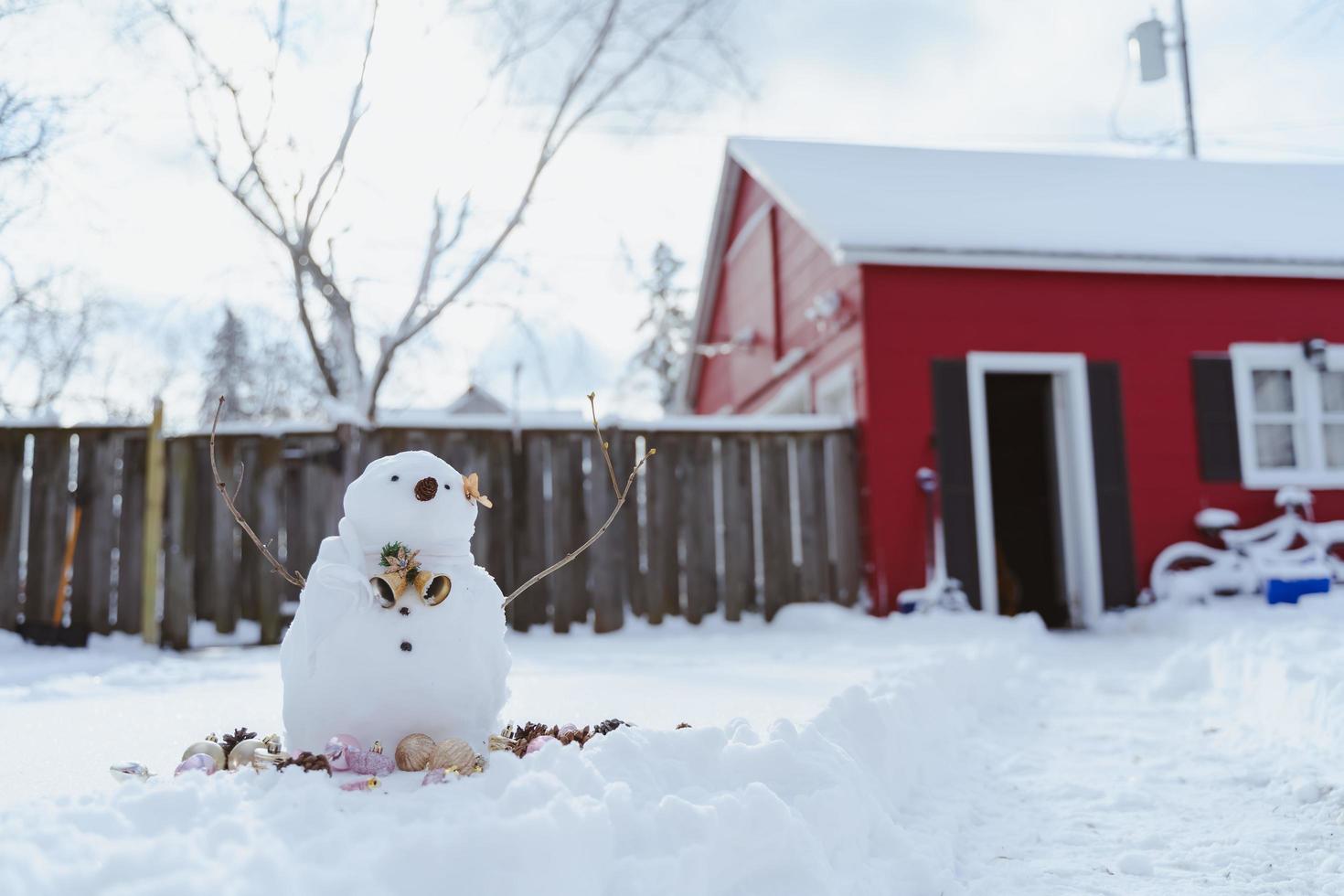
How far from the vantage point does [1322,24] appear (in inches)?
211

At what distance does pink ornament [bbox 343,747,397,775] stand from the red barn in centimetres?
596

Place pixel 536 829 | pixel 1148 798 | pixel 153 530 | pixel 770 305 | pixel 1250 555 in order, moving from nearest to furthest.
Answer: pixel 536 829 < pixel 1148 798 < pixel 153 530 < pixel 1250 555 < pixel 770 305

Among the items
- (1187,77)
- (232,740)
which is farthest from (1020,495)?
(1187,77)

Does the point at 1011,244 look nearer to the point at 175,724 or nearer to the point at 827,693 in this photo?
the point at 827,693

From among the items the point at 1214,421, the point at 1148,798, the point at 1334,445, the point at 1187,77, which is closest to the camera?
the point at 1148,798

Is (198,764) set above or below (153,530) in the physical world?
below

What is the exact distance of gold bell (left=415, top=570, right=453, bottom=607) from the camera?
2.27 meters

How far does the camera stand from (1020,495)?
10.5m

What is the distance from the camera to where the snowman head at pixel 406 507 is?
2.39m

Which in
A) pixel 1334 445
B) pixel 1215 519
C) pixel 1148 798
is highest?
pixel 1334 445

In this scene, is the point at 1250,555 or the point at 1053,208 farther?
the point at 1053,208

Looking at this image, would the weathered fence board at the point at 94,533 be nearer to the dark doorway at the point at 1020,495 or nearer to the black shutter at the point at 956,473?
the black shutter at the point at 956,473

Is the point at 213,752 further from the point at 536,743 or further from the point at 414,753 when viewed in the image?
the point at 536,743

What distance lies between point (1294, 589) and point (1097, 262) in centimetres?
300
